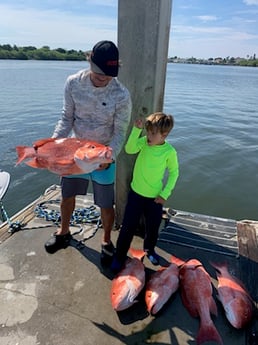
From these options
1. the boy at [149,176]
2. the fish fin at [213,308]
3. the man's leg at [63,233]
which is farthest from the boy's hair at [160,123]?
the fish fin at [213,308]

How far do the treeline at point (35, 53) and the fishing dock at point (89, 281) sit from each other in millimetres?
69994

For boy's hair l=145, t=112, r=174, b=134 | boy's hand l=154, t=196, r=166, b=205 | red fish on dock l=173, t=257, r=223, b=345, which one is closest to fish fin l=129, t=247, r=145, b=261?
red fish on dock l=173, t=257, r=223, b=345

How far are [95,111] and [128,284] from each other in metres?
1.73

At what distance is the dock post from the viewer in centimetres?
318

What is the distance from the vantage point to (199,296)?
9.34 feet

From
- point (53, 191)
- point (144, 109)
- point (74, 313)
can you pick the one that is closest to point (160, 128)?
point (144, 109)

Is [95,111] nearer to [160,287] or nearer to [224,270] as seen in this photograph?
[160,287]

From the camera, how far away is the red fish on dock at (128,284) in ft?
9.08

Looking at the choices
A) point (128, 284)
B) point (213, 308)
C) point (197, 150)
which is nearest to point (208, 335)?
point (213, 308)

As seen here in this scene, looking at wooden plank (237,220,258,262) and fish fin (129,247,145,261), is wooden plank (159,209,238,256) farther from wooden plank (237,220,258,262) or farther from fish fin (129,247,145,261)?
fish fin (129,247,145,261)

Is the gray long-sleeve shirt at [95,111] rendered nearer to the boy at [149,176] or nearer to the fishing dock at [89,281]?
the boy at [149,176]

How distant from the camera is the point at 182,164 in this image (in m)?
9.27

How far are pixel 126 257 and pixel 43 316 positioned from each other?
3.53 feet

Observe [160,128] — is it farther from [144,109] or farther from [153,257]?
[153,257]
